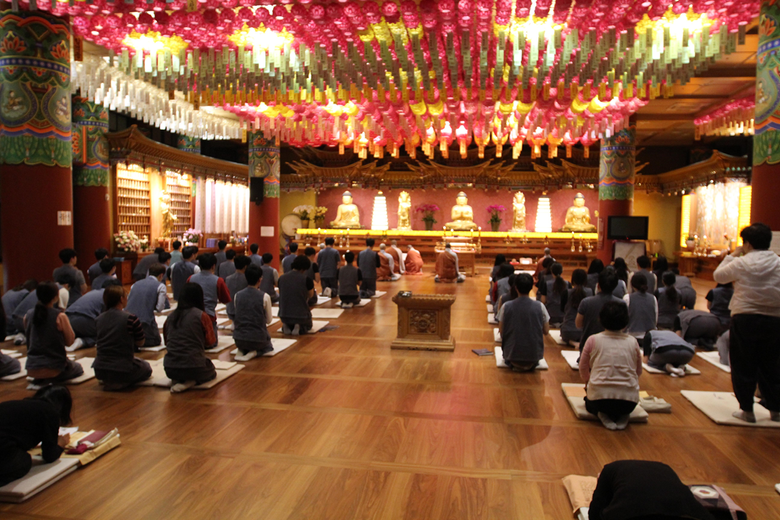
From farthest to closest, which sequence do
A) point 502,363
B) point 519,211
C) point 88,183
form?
point 519,211
point 88,183
point 502,363

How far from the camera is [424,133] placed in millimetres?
11297

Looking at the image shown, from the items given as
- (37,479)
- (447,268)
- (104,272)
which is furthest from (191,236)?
(37,479)

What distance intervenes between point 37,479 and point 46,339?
2.00 meters

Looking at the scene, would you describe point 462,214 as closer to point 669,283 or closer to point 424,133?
point 424,133

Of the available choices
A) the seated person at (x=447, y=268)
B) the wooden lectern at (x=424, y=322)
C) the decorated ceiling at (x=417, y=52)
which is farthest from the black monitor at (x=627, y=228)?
the wooden lectern at (x=424, y=322)

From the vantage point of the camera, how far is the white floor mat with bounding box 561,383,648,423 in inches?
166

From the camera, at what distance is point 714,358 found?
6109 mm

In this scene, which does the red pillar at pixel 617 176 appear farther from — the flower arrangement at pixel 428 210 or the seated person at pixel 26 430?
the seated person at pixel 26 430

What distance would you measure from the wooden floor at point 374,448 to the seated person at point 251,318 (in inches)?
14.8

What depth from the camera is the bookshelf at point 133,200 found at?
547 inches

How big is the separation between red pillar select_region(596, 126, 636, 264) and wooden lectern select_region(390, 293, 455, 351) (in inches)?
315

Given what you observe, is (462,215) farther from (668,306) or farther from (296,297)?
(296,297)

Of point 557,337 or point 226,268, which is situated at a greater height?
point 226,268

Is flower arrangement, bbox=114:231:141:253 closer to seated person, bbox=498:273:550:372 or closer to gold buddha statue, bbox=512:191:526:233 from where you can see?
seated person, bbox=498:273:550:372
